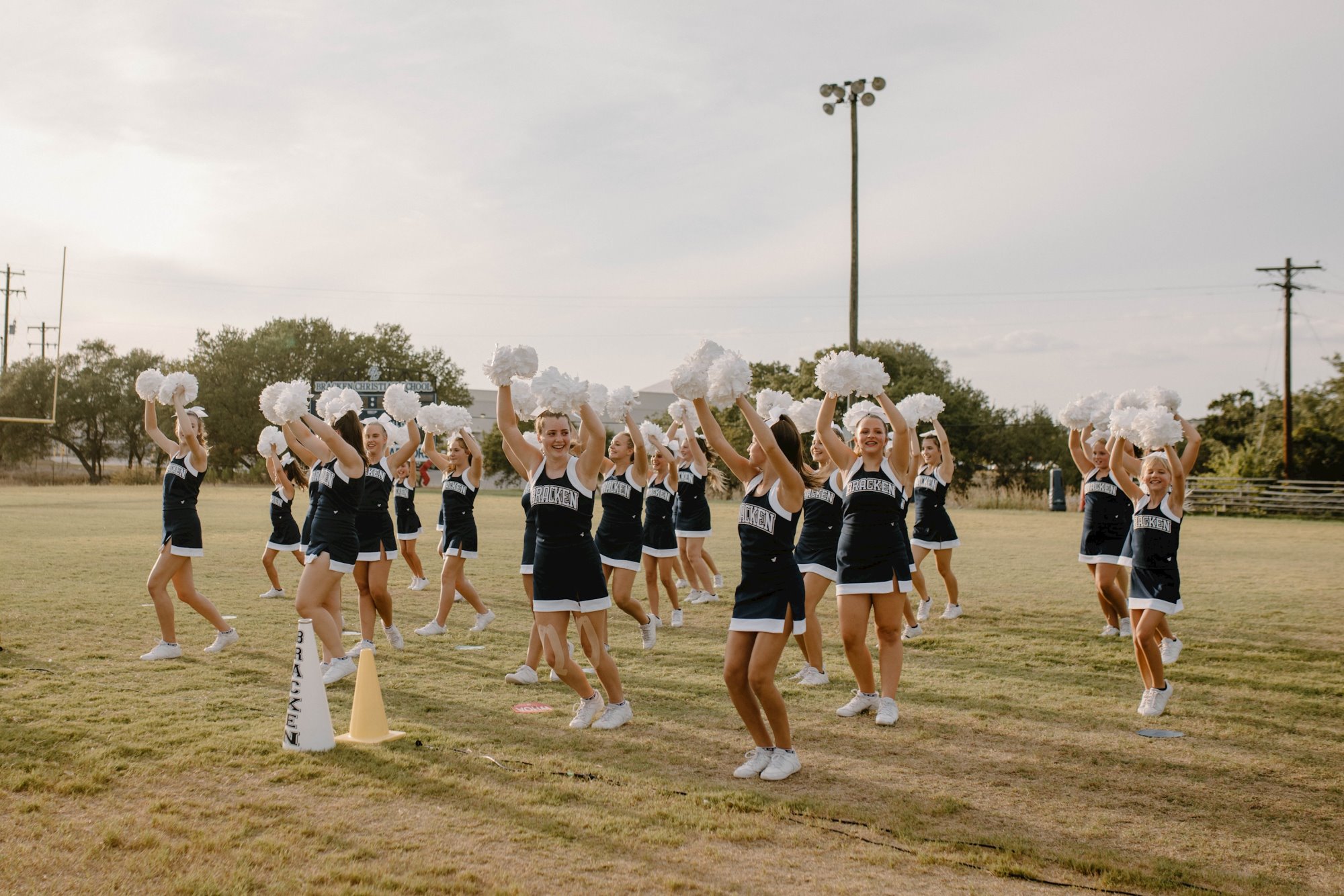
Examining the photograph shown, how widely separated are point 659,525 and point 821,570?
11.1 feet

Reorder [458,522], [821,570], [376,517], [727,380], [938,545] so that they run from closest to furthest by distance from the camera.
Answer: [727,380] < [821,570] < [376,517] < [458,522] < [938,545]

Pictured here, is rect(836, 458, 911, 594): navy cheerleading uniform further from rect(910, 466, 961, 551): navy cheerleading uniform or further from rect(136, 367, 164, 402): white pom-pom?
rect(136, 367, 164, 402): white pom-pom

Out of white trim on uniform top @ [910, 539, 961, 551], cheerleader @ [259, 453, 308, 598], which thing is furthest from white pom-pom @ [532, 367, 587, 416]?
cheerleader @ [259, 453, 308, 598]

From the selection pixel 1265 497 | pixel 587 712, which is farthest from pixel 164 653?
pixel 1265 497

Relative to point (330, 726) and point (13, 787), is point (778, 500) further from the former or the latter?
point (13, 787)

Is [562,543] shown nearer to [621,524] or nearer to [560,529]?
[560,529]

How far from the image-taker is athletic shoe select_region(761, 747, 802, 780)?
5.33 metres

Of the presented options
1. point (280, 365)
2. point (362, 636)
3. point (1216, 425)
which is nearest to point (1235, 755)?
point (362, 636)

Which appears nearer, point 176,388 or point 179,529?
point 176,388

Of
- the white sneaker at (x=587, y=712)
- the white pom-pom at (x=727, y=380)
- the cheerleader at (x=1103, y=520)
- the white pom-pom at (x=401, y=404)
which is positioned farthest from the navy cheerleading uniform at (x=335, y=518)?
the cheerleader at (x=1103, y=520)

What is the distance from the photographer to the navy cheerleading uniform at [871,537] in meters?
6.41

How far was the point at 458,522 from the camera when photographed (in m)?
10.1

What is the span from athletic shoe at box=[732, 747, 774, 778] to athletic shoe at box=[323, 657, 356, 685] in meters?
3.51

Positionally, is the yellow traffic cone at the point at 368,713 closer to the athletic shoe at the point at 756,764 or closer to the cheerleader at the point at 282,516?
the athletic shoe at the point at 756,764
